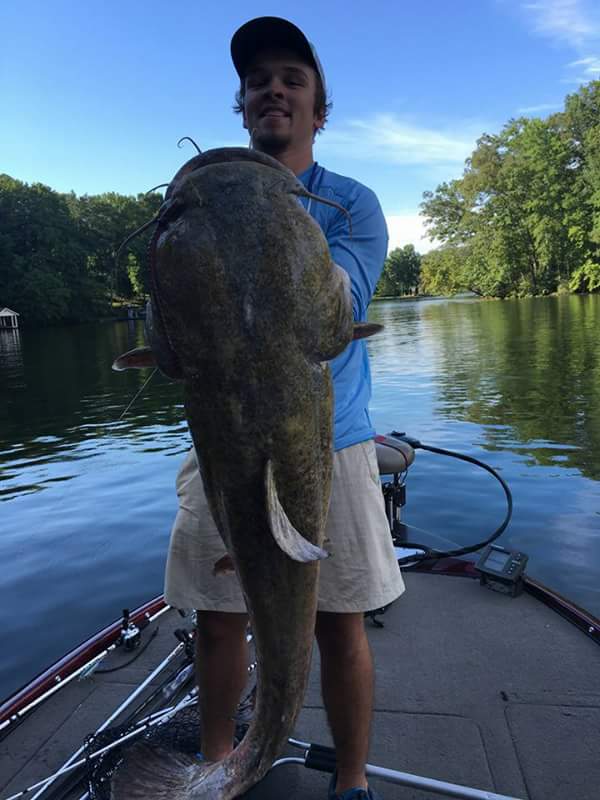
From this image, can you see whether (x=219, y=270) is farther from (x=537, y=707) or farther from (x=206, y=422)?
(x=537, y=707)

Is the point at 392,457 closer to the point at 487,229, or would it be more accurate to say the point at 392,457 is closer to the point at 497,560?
the point at 497,560

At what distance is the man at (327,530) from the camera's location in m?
2.09

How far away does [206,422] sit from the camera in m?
1.54

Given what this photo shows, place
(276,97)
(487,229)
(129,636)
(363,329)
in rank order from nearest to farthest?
(363,329) < (276,97) < (129,636) < (487,229)

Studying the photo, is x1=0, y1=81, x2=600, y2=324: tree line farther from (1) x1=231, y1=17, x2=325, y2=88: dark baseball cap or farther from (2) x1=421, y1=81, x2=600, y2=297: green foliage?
(1) x1=231, y1=17, x2=325, y2=88: dark baseball cap

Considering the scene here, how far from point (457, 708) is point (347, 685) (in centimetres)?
122

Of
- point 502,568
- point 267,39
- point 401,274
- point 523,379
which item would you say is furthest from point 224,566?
point 401,274

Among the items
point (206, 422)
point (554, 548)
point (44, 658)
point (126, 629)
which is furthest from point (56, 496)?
point (206, 422)

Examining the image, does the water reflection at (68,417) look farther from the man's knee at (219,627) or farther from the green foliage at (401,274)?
the green foliage at (401,274)

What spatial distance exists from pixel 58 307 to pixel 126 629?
66.8 meters

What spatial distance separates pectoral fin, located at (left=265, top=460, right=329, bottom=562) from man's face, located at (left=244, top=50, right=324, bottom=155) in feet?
4.18

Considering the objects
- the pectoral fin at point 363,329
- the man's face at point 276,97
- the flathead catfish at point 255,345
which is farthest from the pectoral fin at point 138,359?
the man's face at point 276,97

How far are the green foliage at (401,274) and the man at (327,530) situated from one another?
14037 centimetres

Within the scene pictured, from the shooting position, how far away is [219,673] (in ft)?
7.45
